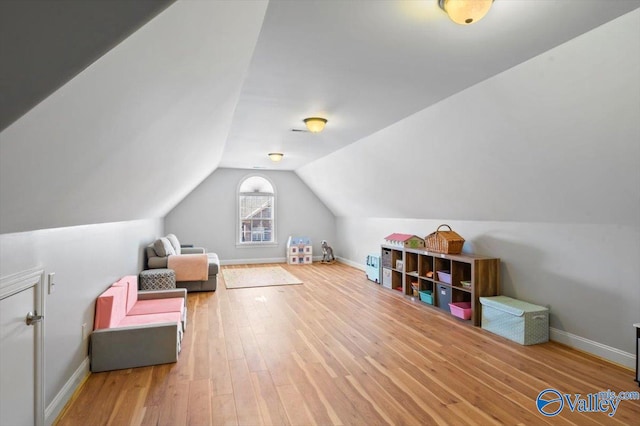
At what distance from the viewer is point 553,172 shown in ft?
10.3

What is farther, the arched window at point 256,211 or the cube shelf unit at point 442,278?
the arched window at point 256,211

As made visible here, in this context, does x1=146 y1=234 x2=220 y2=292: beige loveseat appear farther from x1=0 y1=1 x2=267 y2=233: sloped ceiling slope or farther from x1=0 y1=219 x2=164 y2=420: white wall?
x1=0 y1=1 x2=267 y2=233: sloped ceiling slope

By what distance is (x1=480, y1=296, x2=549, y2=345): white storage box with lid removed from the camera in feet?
11.8

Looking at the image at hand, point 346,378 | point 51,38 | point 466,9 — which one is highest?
point 466,9

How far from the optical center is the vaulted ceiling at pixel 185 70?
0.77 metres

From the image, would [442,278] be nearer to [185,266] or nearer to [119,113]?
[185,266]

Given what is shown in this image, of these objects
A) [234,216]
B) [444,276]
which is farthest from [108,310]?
[234,216]

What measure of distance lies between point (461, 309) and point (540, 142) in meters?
2.28

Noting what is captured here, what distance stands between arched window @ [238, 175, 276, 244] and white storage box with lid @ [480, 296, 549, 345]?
617 centimetres

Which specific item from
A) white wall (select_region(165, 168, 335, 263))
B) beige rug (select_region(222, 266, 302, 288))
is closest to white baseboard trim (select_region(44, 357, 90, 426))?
beige rug (select_region(222, 266, 302, 288))

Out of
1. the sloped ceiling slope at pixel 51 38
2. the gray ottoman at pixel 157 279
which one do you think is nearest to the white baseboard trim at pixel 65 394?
the sloped ceiling slope at pixel 51 38

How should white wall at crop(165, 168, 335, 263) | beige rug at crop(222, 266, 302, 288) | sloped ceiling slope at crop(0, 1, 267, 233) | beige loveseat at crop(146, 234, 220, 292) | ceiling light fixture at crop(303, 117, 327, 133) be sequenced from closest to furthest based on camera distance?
sloped ceiling slope at crop(0, 1, 267, 233) → ceiling light fixture at crop(303, 117, 327, 133) → beige loveseat at crop(146, 234, 220, 292) → beige rug at crop(222, 266, 302, 288) → white wall at crop(165, 168, 335, 263)

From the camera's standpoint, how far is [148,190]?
3.44m

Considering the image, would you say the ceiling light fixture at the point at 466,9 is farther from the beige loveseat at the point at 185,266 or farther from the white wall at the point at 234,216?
the white wall at the point at 234,216
